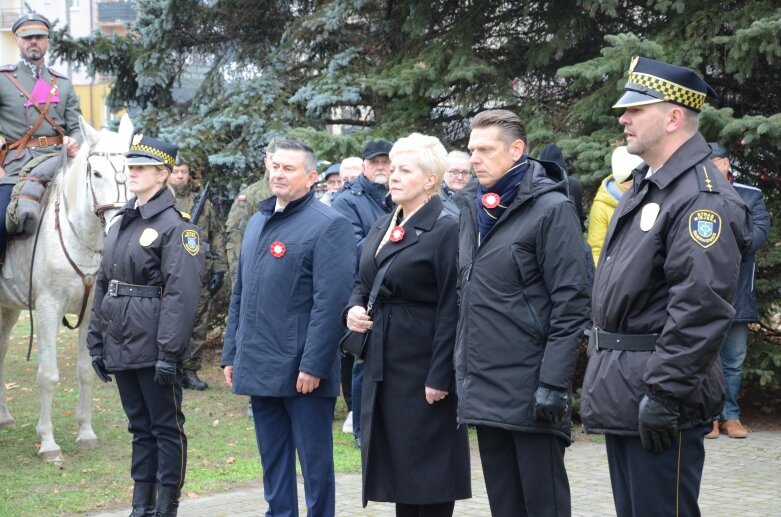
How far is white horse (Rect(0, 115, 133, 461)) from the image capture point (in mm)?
8898

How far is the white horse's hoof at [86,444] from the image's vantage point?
369 inches

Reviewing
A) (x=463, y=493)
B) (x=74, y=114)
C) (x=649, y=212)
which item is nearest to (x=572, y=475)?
(x=463, y=493)

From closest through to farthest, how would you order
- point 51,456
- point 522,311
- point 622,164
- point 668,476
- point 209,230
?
point 668,476 < point 522,311 < point 622,164 < point 51,456 < point 209,230

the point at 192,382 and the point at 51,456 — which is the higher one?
the point at 192,382

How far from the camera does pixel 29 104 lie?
10.0 m

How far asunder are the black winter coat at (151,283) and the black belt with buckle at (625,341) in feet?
9.79

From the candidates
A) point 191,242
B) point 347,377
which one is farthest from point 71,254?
point 191,242

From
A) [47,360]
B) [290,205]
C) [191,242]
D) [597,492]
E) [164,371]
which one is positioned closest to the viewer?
[290,205]

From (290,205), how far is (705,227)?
2764 millimetres

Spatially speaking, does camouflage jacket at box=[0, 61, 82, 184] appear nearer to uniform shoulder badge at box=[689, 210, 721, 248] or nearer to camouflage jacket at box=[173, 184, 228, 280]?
camouflage jacket at box=[173, 184, 228, 280]

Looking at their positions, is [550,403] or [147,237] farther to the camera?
[147,237]

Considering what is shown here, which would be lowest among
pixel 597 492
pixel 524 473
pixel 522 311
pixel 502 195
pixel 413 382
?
pixel 597 492

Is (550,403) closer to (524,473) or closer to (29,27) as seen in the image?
(524,473)

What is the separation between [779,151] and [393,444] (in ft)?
19.2
